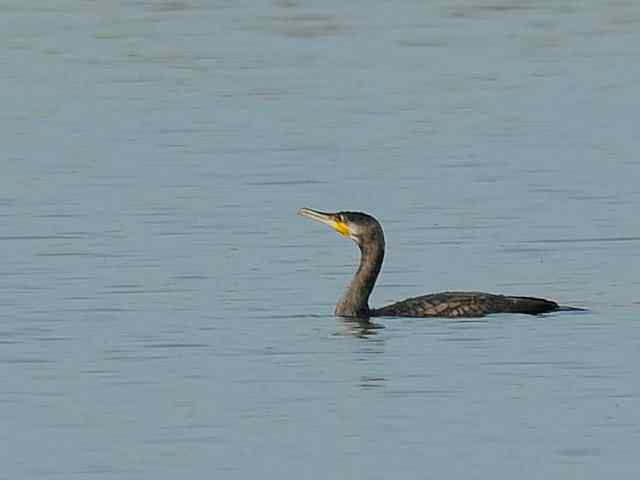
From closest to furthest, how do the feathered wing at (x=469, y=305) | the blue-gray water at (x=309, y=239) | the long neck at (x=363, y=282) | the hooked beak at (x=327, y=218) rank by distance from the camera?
the blue-gray water at (x=309, y=239) < the feathered wing at (x=469, y=305) < the long neck at (x=363, y=282) < the hooked beak at (x=327, y=218)

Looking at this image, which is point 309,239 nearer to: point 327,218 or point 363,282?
point 327,218

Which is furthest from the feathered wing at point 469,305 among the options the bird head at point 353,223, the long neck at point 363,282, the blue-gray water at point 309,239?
the bird head at point 353,223

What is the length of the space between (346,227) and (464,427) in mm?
4553

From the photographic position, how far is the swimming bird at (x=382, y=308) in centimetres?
1780

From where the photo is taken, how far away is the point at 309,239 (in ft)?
69.6

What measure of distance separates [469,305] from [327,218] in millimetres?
1534

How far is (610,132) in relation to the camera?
25812 millimetres

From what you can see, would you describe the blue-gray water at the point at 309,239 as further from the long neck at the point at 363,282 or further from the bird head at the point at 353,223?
the bird head at the point at 353,223

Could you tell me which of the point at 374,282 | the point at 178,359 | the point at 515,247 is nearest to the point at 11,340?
the point at 178,359

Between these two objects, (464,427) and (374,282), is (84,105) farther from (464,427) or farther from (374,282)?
(464,427)

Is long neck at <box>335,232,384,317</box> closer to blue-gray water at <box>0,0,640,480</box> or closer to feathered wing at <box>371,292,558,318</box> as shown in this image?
blue-gray water at <box>0,0,640,480</box>

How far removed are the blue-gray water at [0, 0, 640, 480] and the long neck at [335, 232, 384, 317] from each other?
0.71 ft

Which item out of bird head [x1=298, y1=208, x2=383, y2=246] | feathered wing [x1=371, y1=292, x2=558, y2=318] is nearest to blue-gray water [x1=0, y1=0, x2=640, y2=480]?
feathered wing [x1=371, y1=292, x2=558, y2=318]

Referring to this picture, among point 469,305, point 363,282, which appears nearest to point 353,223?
point 363,282
